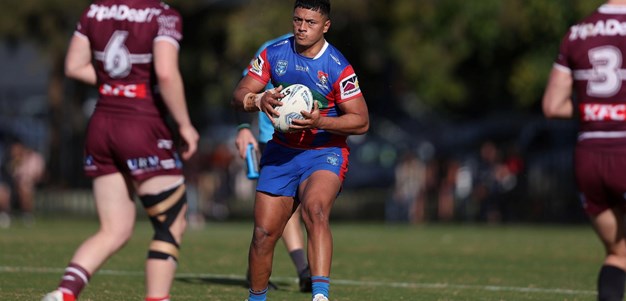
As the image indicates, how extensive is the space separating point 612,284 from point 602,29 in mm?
1514

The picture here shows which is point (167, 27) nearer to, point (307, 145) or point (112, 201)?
point (112, 201)

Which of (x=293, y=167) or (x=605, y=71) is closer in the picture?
(x=605, y=71)

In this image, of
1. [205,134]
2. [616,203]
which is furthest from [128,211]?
[205,134]

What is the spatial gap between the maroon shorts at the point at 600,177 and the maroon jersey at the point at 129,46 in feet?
8.80

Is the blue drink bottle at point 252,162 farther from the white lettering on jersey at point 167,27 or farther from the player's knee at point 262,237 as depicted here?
the white lettering on jersey at point 167,27

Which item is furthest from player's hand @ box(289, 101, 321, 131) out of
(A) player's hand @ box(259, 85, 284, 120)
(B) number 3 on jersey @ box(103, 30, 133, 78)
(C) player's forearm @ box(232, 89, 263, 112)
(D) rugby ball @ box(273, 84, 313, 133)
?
(B) number 3 on jersey @ box(103, 30, 133, 78)

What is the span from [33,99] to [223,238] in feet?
66.1

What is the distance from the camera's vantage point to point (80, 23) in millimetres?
8594

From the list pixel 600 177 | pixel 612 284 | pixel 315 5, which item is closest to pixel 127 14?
pixel 315 5

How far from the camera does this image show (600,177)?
25.0 feet

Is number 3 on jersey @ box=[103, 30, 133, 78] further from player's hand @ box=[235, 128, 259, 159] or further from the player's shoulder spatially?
player's hand @ box=[235, 128, 259, 159]

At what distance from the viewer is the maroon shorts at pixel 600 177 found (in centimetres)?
756

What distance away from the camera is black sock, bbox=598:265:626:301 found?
25.5ft

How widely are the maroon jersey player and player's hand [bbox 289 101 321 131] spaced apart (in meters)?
0.76
